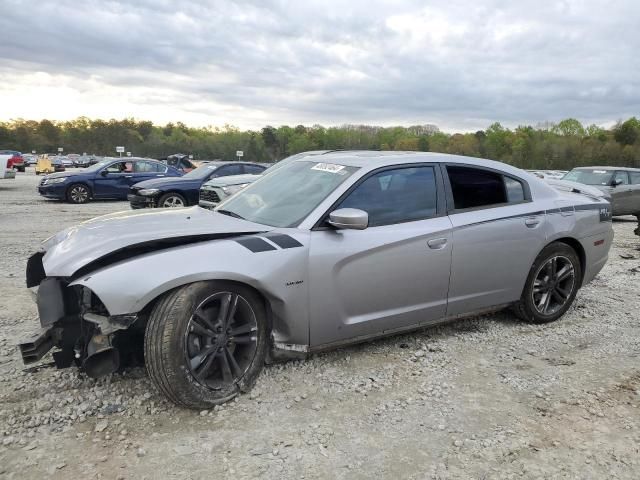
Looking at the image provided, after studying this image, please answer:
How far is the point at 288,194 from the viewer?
3736mm

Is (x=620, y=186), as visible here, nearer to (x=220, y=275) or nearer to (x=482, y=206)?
(x=482, y=206)

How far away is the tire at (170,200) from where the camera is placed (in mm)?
11508

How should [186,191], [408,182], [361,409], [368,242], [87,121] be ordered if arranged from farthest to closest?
1. [87,121]
2. [186,191]
3. [408,182]
4. [368,242]
5. [361,409]

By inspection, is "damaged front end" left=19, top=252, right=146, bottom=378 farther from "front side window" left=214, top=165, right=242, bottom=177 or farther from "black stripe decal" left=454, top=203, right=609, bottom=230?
"front side window" left=214, top=165, right=242, bottom=177

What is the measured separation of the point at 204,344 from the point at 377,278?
1237 millimetres

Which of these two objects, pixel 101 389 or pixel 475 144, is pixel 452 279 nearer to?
pixel 101 389

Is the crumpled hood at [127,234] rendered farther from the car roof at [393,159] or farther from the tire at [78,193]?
the tire at [78,193]

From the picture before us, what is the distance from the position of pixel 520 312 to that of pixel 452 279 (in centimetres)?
114

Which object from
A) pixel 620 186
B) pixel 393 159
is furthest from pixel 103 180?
pixel 620 186

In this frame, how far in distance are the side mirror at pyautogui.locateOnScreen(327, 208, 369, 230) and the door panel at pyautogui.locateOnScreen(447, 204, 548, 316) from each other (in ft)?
3.17

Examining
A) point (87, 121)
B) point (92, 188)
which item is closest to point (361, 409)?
point (92, 188)

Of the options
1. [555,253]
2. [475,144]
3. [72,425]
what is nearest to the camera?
[72,425]

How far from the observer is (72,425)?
2721 mm

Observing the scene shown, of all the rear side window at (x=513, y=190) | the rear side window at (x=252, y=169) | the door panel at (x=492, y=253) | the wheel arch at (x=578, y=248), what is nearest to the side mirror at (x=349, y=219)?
the door panel at (x=492, y=253)
